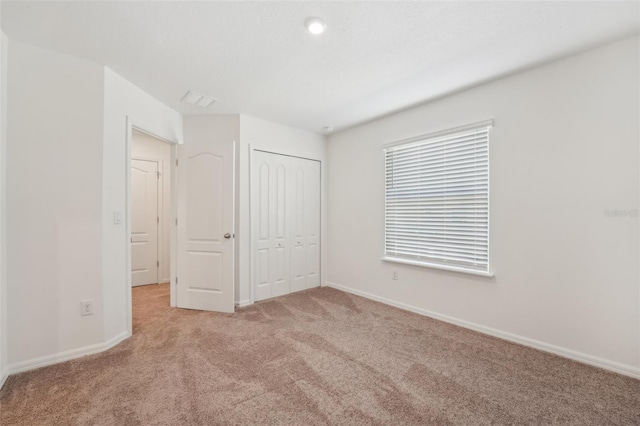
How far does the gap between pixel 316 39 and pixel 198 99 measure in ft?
5.69

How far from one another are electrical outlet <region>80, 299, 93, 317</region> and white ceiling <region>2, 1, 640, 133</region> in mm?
2102

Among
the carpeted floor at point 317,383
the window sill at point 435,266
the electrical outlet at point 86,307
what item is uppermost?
the window sill at point 435,266

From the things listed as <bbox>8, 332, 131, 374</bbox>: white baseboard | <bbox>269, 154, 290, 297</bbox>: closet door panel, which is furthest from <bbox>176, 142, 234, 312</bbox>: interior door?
<bbox>8, 332, 131, 374</bbox>: white baseboard

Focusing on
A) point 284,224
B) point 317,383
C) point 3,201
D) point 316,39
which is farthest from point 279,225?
point 3,201

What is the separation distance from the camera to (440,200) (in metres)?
3.17

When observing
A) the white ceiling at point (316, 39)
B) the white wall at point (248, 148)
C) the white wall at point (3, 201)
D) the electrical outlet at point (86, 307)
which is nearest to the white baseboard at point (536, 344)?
the white wall at point (248, 148)

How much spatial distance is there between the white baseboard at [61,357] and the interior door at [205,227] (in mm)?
1004

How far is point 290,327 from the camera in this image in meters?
2.95

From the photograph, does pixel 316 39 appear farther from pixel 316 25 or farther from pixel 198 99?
pixel 198 99

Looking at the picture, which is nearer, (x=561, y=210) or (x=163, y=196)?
(x=561, y=210)

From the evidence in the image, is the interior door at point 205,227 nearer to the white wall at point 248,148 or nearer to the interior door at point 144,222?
the white wall at point 248,148

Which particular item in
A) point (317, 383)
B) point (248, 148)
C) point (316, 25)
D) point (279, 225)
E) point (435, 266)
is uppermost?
point (316, 25)

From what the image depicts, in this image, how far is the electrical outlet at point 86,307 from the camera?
2355 mm

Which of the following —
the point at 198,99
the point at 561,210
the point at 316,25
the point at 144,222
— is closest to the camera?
the point at 316,25
